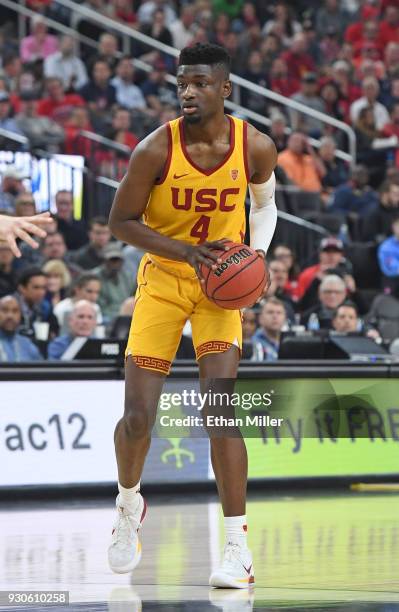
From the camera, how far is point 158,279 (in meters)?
7.23

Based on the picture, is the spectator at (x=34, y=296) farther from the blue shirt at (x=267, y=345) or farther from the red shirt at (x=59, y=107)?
the red shirt at (x=59, y=107)

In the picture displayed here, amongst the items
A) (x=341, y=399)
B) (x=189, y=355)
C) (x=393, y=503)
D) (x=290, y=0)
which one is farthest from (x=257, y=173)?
(x=290, y=0)

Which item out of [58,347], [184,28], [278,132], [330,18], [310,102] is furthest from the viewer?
[330,18]

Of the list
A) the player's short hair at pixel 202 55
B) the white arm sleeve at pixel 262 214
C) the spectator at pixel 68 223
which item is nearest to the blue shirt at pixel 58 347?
the spectator at pixel 68 223

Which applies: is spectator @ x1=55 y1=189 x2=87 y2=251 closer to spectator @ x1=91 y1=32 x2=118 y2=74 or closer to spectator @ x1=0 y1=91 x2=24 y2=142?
spectator @ x1=0 y1=91 x2=24 y2=142

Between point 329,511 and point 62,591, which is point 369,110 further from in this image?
point 62,591

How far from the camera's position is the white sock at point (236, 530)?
703 centimetres

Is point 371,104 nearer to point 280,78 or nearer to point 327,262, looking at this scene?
point 280,78

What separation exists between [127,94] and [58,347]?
7253 millimetres

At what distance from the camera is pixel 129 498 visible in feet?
24.1

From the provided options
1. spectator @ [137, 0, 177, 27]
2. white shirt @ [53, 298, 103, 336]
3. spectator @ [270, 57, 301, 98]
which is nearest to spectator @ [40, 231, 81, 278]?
white shirt @ [53, 298, 103, 336]

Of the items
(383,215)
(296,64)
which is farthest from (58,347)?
(296,64)

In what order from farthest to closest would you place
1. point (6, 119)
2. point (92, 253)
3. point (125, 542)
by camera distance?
point (6, 119) < point (92, 253) < point (125, 542)

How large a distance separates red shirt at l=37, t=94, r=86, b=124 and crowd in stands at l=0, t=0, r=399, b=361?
2 centimetres
